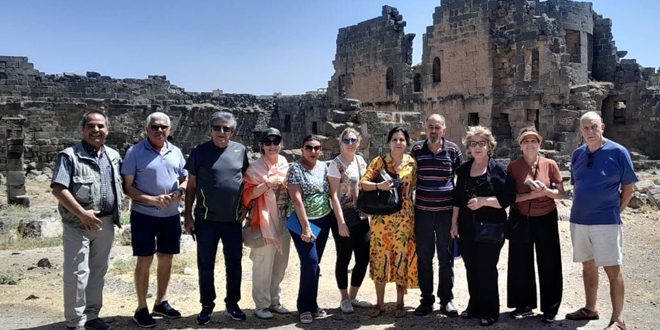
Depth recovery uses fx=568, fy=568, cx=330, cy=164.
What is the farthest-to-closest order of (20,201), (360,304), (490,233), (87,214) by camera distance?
(20,201)
(360,304)
(490,233)
(87,214)

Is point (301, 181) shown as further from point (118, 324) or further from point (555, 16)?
point (555, 16)

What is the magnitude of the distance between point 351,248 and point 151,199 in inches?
80.8

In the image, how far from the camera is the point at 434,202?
18.3 ft

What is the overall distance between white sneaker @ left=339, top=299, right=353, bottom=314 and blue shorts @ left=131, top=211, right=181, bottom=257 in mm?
1812

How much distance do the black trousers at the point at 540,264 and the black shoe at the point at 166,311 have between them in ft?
11.3

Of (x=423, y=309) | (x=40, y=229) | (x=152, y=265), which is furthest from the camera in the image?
(x=40, y=229)

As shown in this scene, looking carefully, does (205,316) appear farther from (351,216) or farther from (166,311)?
(351,216)

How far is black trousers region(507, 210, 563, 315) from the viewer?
558 cm

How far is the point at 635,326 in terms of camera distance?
222 inches

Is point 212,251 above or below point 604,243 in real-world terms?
below

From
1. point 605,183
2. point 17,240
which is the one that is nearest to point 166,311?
point 605,183

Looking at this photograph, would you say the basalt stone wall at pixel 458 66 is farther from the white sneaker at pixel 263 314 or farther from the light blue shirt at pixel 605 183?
the white sneaker at pixel 263 314

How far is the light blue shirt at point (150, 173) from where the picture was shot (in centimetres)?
550

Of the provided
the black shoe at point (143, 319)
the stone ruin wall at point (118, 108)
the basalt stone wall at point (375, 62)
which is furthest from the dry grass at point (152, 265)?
the basalt stone wall at point (375, 62)
